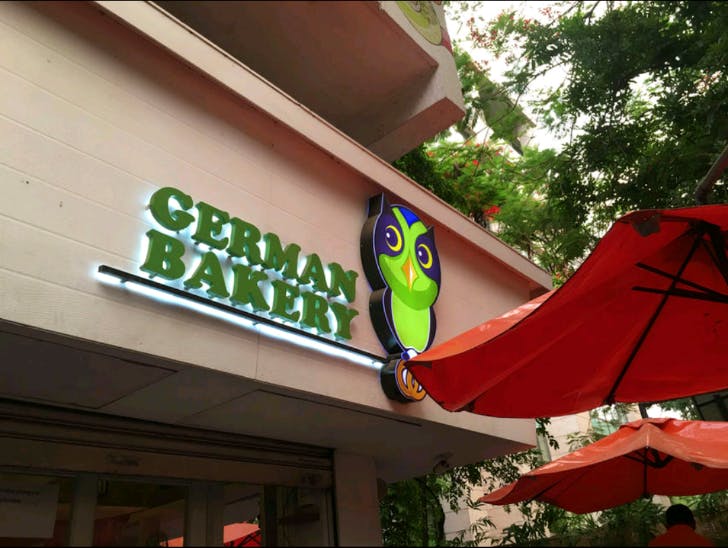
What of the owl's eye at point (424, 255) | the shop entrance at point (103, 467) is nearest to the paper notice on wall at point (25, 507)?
the shop entrance at point (103, 467)

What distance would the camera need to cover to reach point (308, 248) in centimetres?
433

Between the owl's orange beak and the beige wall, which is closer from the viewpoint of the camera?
the beige wall

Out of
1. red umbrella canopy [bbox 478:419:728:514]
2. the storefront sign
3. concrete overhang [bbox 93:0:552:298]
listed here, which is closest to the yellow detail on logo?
the storefront sign

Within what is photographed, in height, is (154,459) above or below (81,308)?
below

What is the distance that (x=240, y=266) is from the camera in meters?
3.66

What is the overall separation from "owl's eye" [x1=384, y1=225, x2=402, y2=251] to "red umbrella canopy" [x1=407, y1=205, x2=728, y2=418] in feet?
5.79

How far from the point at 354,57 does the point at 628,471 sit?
15.0 feet

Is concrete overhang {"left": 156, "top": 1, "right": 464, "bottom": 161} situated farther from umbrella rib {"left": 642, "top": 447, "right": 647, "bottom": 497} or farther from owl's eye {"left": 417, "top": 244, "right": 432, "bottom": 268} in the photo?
umbrella rib {"left": 642, "top": 447, "right": 647, "bottom": 497}

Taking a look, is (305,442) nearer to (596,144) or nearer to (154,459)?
(154,459)

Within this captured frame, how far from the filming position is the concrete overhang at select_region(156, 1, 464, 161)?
2.58 meters

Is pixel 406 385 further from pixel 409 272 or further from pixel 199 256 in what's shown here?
pixel 199 256

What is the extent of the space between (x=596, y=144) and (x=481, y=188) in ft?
8.08

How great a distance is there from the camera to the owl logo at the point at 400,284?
15.0 ft

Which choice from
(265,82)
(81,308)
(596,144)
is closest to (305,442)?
(81,308)
